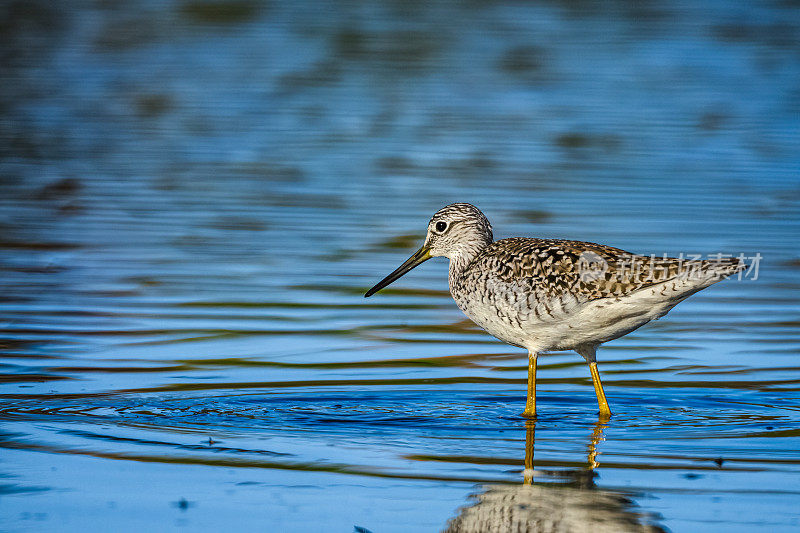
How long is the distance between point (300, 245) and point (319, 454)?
6978 mm

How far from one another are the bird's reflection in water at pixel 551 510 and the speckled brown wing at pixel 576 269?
187 cm

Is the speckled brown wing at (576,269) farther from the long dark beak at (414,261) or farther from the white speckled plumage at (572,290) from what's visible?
the long dark beak at (414,261)

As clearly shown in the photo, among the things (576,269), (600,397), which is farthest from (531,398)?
(576,269)

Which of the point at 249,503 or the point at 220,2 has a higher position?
the point at 220,2

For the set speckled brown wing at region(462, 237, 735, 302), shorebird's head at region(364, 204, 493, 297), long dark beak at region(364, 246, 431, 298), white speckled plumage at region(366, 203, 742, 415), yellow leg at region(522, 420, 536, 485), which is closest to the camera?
yellow leg at region(522, 420, 536, 485)

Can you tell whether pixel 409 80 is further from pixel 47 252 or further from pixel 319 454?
pixel 319 454

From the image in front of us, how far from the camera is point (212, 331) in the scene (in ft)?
36.1

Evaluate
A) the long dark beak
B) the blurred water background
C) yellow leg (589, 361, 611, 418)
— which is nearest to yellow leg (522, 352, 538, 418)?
the blurred water background

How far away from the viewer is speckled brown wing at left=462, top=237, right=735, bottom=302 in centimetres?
869

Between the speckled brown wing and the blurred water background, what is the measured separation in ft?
2.49

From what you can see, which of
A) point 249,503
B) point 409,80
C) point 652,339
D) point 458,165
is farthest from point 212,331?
point 409,80

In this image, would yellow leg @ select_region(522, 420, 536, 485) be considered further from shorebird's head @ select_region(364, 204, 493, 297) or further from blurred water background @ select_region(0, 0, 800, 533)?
shorebird's head @ select_region(364, 204, 493, 297)

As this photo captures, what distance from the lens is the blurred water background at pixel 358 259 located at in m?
7.11

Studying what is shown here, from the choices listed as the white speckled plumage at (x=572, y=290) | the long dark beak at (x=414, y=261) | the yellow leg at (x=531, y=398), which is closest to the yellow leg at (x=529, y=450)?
the yellow leg at (x=531, y=398)
